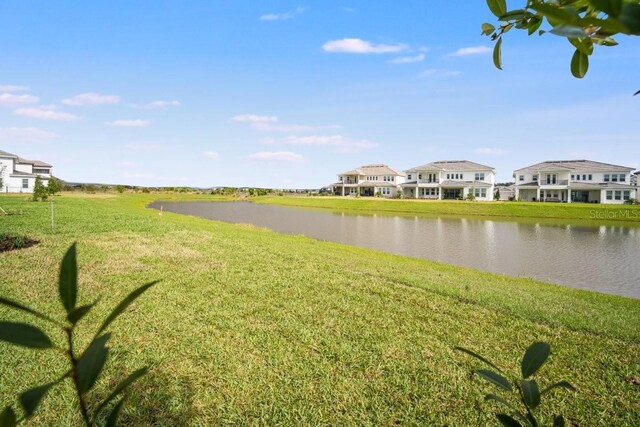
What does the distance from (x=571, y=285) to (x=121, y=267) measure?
13906 mm

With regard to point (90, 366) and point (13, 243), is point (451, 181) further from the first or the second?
point (90, 366)

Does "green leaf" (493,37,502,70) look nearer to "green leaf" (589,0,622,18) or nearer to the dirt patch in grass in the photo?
"green leaf" (589,0,622,18)

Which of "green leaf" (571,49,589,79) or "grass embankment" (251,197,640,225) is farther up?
"green leaf" (571,49,589,79)

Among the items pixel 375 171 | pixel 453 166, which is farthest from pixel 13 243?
pixel 375 171

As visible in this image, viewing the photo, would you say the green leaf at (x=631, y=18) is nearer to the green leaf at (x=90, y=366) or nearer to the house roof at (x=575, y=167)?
the green leaf at (x=90, y=366)

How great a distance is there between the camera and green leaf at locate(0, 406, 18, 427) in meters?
0.62

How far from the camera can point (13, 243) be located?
1070 cm

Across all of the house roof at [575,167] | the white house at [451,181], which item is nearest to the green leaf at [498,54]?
the white house at [451,181]

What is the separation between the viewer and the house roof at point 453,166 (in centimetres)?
5884

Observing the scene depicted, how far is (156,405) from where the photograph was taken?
3727 millimetres

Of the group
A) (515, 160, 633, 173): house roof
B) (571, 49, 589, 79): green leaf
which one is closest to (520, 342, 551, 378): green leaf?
(571, 49, 589, 79): green leaf

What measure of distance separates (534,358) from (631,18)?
2.36ft

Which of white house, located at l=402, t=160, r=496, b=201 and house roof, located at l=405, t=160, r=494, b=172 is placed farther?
house roof, located at l=405, t=160, r=494, b=172

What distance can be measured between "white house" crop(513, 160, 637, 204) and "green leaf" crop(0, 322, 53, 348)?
58813 millimetres
